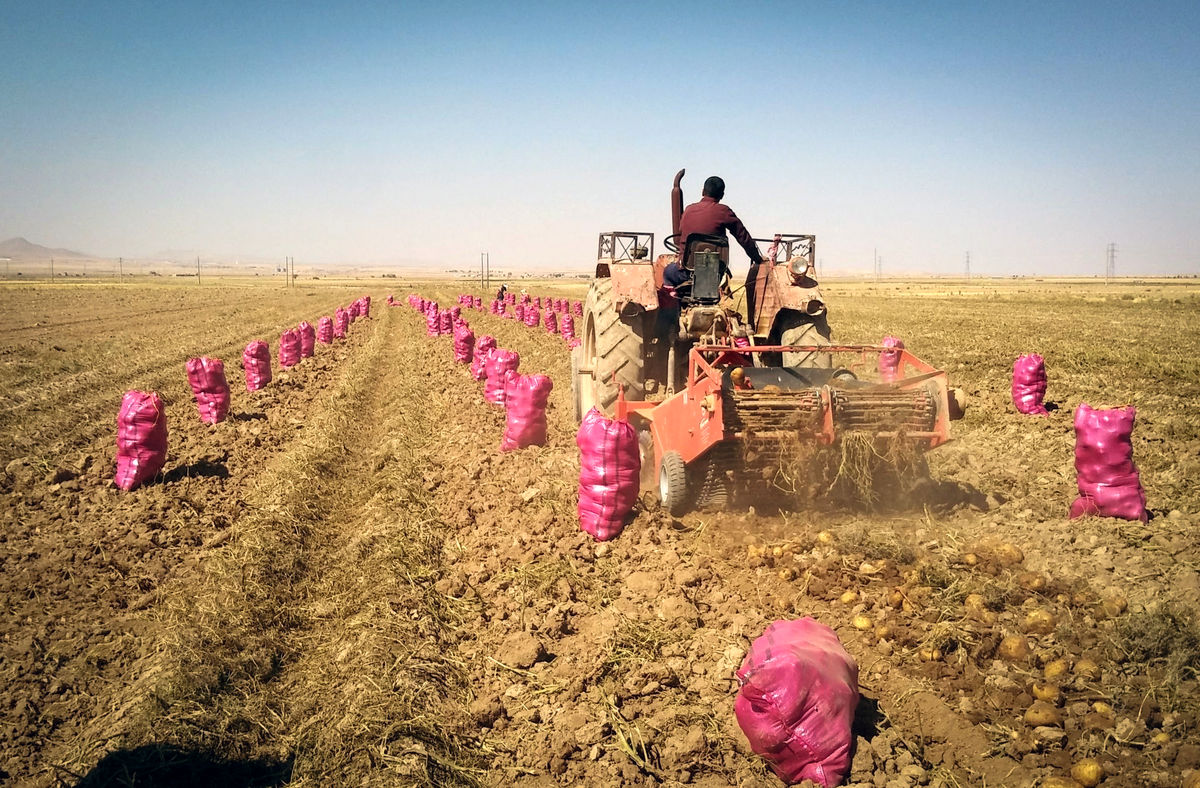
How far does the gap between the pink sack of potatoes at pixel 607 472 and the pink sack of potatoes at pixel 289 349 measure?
12.2 meters

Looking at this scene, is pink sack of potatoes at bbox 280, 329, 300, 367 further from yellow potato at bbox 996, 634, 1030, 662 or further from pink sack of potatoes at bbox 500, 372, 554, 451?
yellow potato at bbox 996, 634, 1030, 662

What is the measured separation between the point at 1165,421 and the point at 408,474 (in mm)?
9022

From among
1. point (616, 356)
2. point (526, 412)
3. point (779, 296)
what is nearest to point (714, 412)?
point (616, 356)

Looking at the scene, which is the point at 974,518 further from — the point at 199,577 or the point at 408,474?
the point at 199,577

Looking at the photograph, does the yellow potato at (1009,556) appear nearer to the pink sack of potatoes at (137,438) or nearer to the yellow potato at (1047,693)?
the yellow potato at (1047,693)

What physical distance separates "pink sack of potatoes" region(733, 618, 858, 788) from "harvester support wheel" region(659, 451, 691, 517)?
2.50 metres

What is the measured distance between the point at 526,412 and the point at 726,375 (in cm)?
316

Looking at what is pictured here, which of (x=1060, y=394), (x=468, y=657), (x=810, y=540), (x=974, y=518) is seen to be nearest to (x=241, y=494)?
(x=468, y=657)

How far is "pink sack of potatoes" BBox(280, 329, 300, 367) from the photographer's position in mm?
15461

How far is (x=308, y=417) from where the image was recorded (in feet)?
34.7

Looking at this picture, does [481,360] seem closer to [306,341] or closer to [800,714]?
[306,341]

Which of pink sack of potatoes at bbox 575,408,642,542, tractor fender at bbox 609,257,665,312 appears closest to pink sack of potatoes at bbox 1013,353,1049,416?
tractor fender at bbox 609,257,665,312

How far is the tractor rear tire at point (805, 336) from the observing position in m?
6.34

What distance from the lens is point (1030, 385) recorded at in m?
9.68
